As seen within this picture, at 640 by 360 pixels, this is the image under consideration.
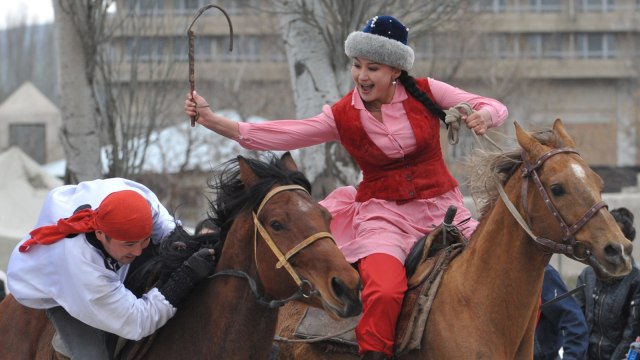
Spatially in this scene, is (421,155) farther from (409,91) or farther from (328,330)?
(328,330)

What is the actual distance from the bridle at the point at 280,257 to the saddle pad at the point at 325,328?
84cm

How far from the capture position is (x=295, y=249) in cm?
436

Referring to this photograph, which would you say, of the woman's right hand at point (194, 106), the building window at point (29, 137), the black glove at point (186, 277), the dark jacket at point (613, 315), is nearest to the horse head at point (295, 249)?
the black glove at point (186, 277)

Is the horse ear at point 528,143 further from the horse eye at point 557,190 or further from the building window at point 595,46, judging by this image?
the building window at point 595,46

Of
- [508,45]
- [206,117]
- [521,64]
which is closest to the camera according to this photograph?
[206,117]

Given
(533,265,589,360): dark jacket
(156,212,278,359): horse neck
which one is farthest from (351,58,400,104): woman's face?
(533,265,589,360): dark jacket

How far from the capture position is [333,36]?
39.0 feet

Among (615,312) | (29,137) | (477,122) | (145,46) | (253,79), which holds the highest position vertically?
(477,122)

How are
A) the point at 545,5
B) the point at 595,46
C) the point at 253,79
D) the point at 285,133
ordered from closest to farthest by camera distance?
the point at 285,133 < the point at 253,79 < the point at 545,5 < the point at 595,46

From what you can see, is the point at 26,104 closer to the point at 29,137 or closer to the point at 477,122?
the point at 29,137

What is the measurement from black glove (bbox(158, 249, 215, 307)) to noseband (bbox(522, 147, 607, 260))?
1.56m

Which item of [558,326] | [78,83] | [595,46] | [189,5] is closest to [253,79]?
[189,5]

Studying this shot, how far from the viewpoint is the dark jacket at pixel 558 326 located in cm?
694

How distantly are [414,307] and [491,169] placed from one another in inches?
31.5
